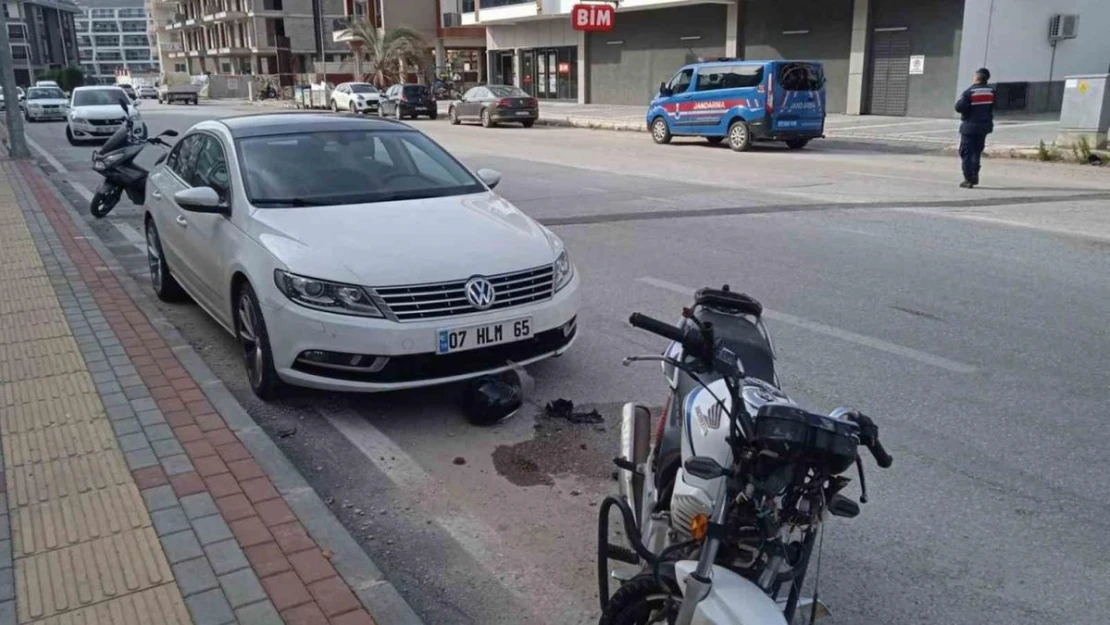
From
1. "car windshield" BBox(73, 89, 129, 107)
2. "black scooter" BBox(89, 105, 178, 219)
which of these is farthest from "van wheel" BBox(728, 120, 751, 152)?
"car windshield" BBox(73, 89, 129, 107)

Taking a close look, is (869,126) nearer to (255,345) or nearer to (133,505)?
(255,345)

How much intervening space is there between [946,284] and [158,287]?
6.90m

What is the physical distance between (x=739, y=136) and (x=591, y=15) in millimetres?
19034

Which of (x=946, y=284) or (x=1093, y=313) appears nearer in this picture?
(x=1093, y=313)

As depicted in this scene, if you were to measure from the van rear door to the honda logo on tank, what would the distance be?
19.0 meters

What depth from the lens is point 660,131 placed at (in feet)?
81.7

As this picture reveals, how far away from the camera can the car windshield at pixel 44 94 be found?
122 ft

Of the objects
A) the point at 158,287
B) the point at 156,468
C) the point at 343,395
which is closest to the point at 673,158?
the point at 158,287

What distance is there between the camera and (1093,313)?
714cm

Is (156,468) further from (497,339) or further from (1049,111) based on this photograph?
(1049,111)

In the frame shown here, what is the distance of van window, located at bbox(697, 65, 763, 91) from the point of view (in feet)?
72.0

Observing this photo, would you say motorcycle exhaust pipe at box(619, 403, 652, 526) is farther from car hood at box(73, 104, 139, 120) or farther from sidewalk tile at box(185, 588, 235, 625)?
car hood at box(73, 104, 139, 120)

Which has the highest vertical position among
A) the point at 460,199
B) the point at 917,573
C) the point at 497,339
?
the point at 460,199

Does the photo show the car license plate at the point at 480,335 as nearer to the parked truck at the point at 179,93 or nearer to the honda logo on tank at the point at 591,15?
the honda logo on tank at the point at 591,15
